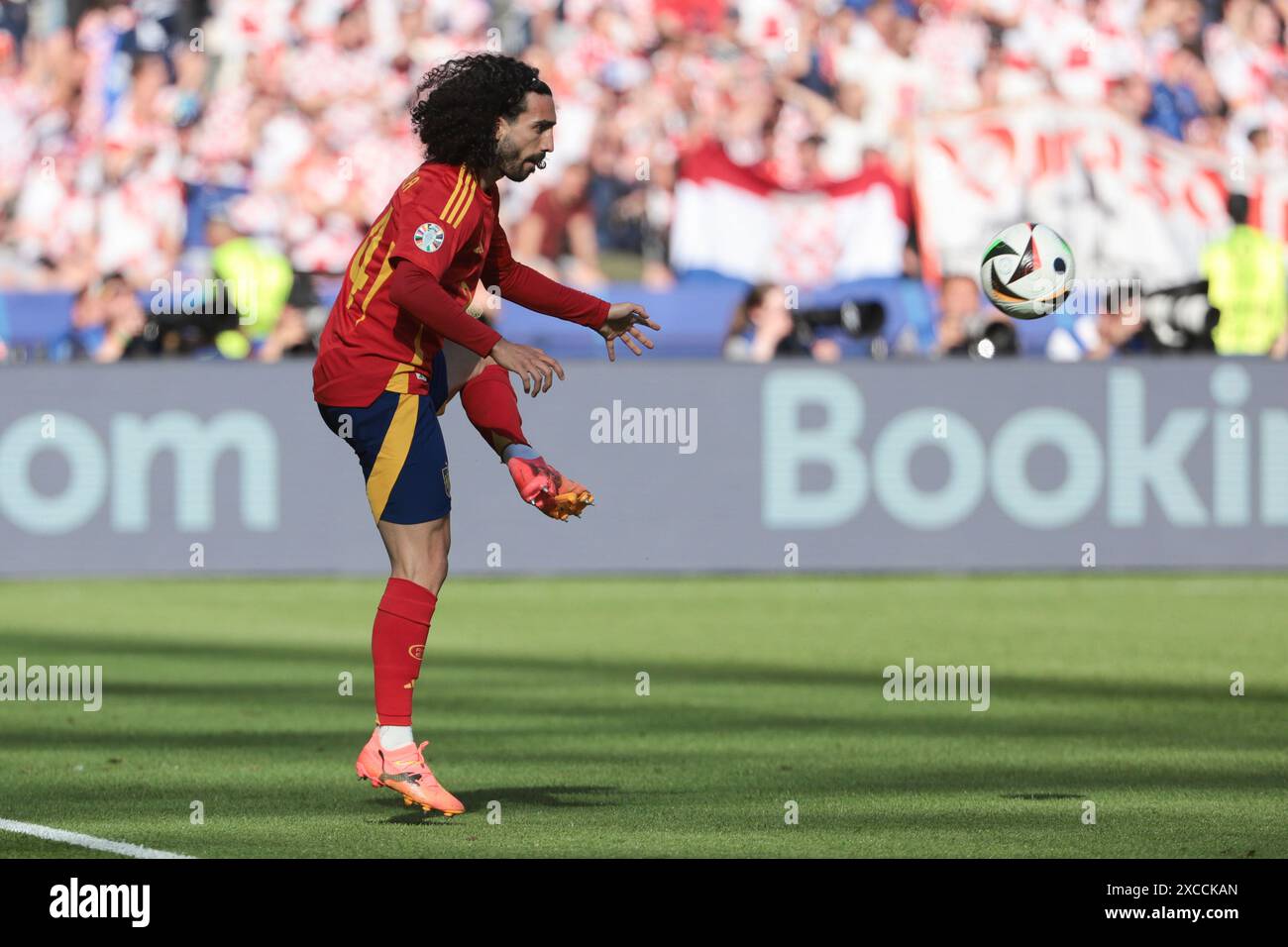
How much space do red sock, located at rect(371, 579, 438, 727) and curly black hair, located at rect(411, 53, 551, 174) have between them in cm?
133

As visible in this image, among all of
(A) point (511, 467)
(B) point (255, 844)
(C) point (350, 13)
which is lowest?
(B) point (255, 844)

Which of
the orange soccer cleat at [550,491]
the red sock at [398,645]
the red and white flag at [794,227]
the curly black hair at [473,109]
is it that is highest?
the red and white flag at [794,227]

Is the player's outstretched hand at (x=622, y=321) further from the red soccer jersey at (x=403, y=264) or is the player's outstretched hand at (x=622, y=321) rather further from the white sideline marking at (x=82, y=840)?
the white sideline marking at (x=82, y=840)

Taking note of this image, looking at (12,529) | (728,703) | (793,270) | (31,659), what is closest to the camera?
(728,703)

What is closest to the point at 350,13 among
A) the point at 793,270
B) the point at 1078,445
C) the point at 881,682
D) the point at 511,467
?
the point at 793,270

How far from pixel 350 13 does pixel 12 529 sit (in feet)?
21.5

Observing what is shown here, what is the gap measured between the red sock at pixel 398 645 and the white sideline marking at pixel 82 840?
946 millimetres

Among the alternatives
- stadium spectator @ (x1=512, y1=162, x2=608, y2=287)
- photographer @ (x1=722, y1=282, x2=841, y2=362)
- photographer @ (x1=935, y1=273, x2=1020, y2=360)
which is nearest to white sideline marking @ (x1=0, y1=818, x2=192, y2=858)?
photographer @ (x1=722, y1=282, x2=841, y2=362)

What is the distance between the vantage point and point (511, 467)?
7.75 meters

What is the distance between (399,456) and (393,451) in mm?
24

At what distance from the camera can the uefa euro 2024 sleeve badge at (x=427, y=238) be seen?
729cm

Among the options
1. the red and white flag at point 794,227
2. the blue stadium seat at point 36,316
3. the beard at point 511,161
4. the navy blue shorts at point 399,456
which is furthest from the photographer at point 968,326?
the navy blue shorts at point 399,456

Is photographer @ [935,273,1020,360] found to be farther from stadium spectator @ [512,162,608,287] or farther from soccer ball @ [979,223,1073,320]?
soccer ball @ [979,223,1073,320]

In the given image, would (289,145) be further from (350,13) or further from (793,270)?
(793,270)
